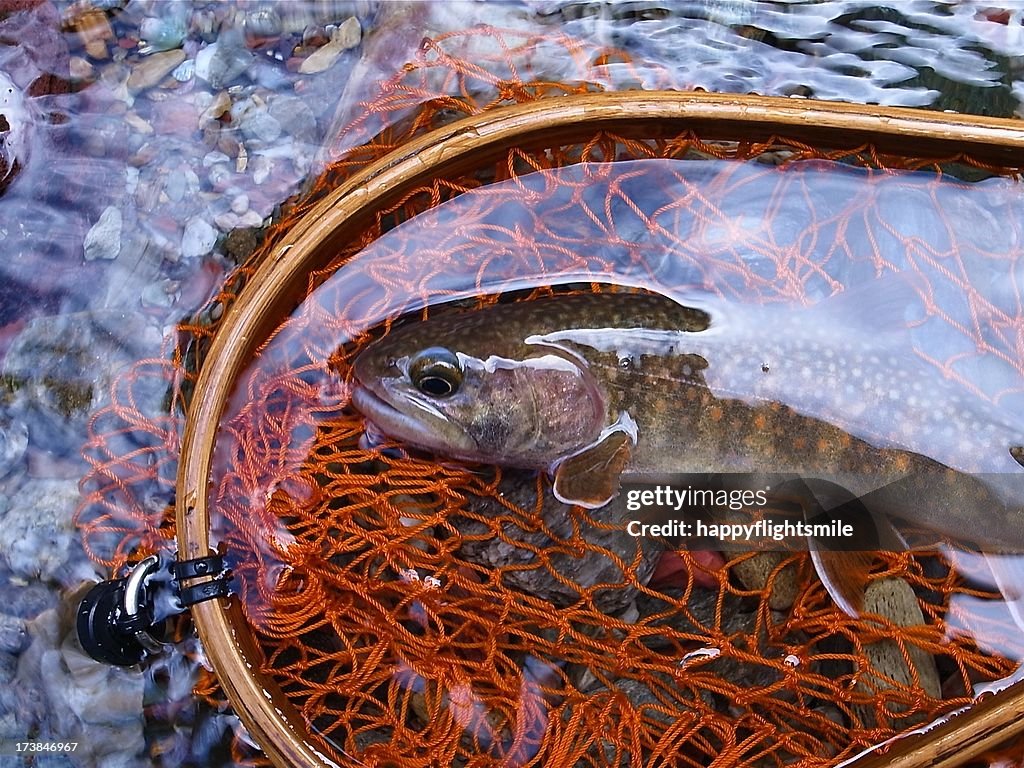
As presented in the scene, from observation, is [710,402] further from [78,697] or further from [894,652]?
[78,697]

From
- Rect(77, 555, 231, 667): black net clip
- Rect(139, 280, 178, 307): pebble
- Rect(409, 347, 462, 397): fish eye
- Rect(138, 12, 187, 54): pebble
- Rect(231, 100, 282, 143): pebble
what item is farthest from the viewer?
Rect(138, 12, 187, 54): pebble

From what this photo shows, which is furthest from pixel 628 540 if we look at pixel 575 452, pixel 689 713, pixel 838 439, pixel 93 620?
pixel 93 620

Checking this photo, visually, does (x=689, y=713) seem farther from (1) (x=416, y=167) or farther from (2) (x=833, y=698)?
(1) (x=416, y=167)

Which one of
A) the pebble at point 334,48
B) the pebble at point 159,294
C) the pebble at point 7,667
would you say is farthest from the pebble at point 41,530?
the pebble at point 334,48

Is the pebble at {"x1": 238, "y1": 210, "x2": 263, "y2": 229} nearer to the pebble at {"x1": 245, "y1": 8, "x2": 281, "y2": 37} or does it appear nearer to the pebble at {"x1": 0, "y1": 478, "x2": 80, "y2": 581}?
the pebble at {"x1": 245, "y1": 8, "x2": 281, "y2": 37}

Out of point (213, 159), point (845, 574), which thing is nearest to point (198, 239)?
point (213, 159)

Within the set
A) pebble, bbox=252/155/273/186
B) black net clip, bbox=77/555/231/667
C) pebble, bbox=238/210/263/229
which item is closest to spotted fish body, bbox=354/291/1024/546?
black net clip, bbox=77/555/231/667

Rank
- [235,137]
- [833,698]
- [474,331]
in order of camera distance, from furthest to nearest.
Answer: [235,137]
[833,698]
[474,331]
